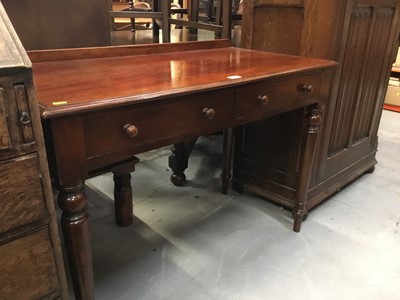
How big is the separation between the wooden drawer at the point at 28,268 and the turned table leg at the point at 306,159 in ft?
3.71

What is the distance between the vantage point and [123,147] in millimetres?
904

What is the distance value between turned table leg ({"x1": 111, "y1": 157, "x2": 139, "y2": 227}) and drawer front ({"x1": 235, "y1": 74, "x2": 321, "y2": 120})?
612 mm

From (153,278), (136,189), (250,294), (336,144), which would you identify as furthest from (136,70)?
(336,144)

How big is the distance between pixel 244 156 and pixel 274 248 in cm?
54

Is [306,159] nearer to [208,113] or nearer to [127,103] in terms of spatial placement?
[208,113]

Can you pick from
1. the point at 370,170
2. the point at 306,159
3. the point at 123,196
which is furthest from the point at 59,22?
the point at 370,170

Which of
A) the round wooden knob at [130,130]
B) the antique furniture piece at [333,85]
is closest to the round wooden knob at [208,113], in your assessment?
the round wooden knob at [130,130]

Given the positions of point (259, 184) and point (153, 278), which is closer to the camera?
point (153, 278)

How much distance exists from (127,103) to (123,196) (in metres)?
0.92

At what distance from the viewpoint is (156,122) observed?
950mm

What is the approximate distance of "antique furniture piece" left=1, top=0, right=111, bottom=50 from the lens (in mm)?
1419

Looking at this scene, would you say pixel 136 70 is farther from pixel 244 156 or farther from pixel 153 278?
pixel 244 156

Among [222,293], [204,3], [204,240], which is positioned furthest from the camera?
[204,3]

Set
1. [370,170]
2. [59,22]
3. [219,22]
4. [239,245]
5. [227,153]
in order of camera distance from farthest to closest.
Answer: [370,170]
[219,22]
[227,153]
[239,245]
[59,22]
